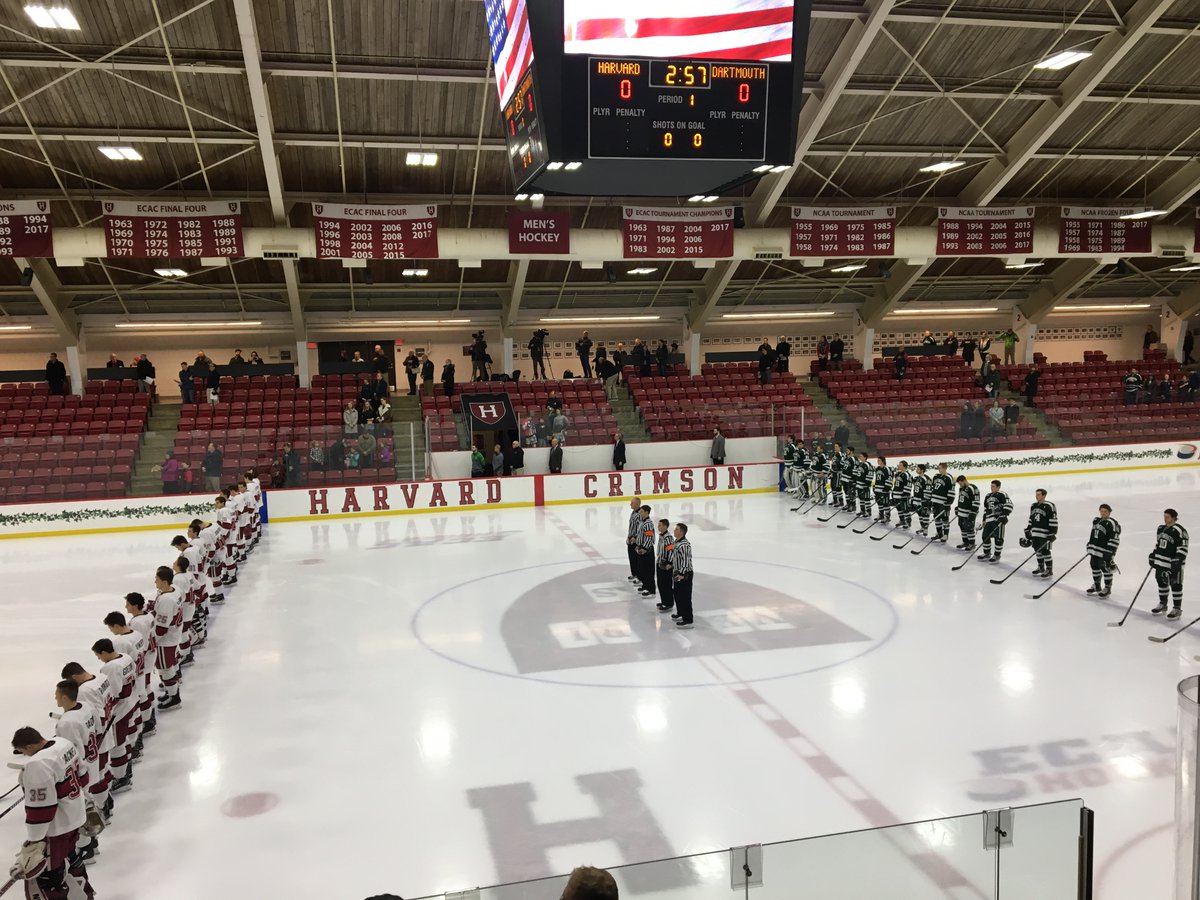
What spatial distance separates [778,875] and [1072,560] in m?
12.0

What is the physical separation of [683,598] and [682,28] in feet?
21.0

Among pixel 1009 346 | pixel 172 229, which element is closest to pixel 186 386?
pixel 172 229

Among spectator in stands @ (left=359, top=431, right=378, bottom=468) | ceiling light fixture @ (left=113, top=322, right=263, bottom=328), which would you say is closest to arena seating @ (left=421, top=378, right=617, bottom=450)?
spectator in stands @ (left=359, top=431, right=378, bottom=468)

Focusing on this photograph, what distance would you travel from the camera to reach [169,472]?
60.8ft

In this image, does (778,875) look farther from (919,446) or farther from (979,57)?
(919,446)

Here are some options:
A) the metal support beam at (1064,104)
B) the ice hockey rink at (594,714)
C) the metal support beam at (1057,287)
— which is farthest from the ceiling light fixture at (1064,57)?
the metal support beam at (1057,287)

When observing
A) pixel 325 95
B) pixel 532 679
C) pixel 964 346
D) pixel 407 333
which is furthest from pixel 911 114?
pixel 532 679

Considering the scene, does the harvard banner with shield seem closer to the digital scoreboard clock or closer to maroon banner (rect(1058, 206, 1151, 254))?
the digital scoreboard clock

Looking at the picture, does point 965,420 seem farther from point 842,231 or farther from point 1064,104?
point 1064,104

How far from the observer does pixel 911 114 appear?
20.2 m

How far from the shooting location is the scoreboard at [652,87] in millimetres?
7926

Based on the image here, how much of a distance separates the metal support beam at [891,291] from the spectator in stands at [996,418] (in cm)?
455

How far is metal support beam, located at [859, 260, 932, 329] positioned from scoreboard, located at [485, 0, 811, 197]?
18.1 m

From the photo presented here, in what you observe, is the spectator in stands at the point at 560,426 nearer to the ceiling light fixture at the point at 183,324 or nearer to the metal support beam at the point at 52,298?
the ceiling light fixture at the point at 183,324
